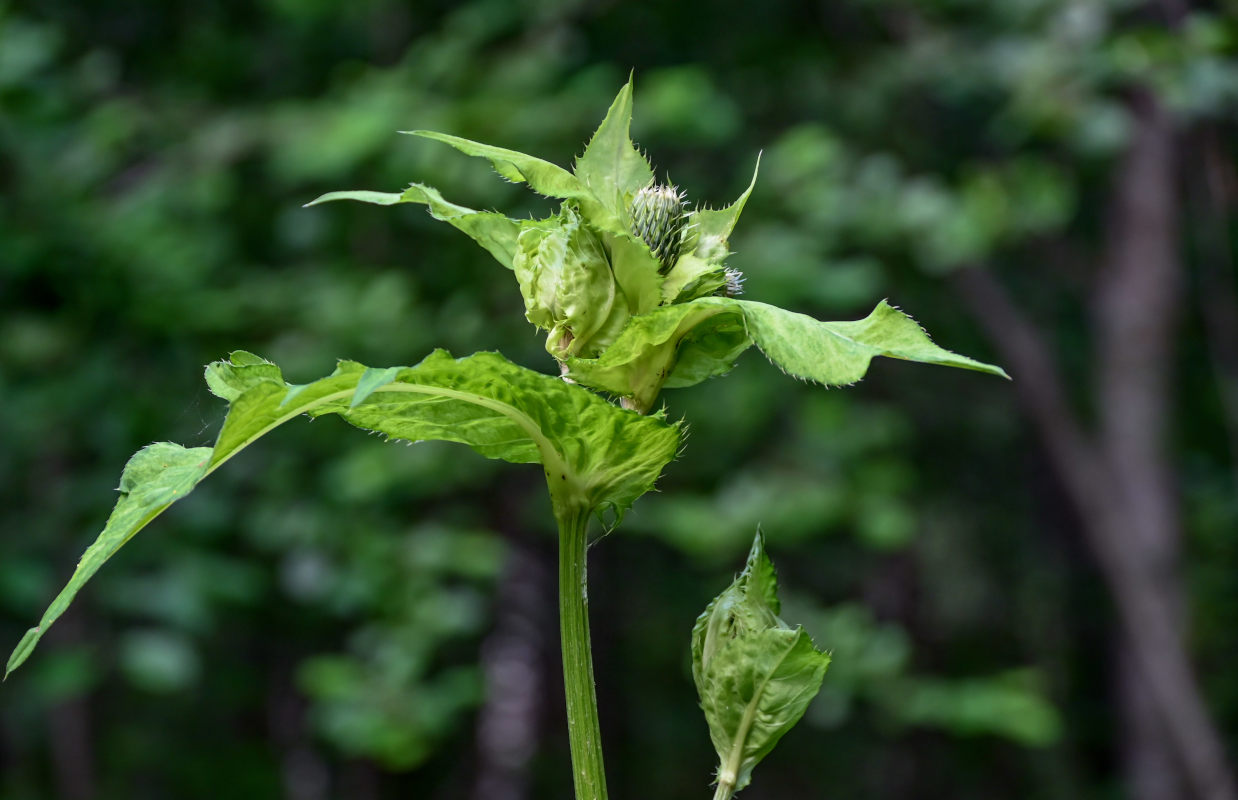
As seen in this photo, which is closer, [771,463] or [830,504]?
[830,504]

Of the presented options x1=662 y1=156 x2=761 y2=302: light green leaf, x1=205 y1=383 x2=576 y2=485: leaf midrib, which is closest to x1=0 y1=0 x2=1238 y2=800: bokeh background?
x1=662 y1=156 x2=761 y2=302: light green leaf

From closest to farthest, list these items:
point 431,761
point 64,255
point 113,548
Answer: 1. point 113,548
2. point 64,255
3. point 431,761

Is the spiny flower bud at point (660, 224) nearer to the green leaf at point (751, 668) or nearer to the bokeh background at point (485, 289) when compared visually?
the green leaf at point (751, 668)

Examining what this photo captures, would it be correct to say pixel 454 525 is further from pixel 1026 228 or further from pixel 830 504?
pixel 1026 228

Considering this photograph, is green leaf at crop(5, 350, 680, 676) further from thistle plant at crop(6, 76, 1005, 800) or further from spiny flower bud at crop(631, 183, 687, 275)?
spiny flower bud at crop(631, 183, 687, 275)

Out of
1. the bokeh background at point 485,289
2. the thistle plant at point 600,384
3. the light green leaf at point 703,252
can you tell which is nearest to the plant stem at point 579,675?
the thistle plant at point 600,384

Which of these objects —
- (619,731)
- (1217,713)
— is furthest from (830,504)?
(1217,713)

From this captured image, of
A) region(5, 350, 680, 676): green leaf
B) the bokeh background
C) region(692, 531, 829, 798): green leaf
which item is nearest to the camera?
region(5, 350, 680, 676): green leaf
